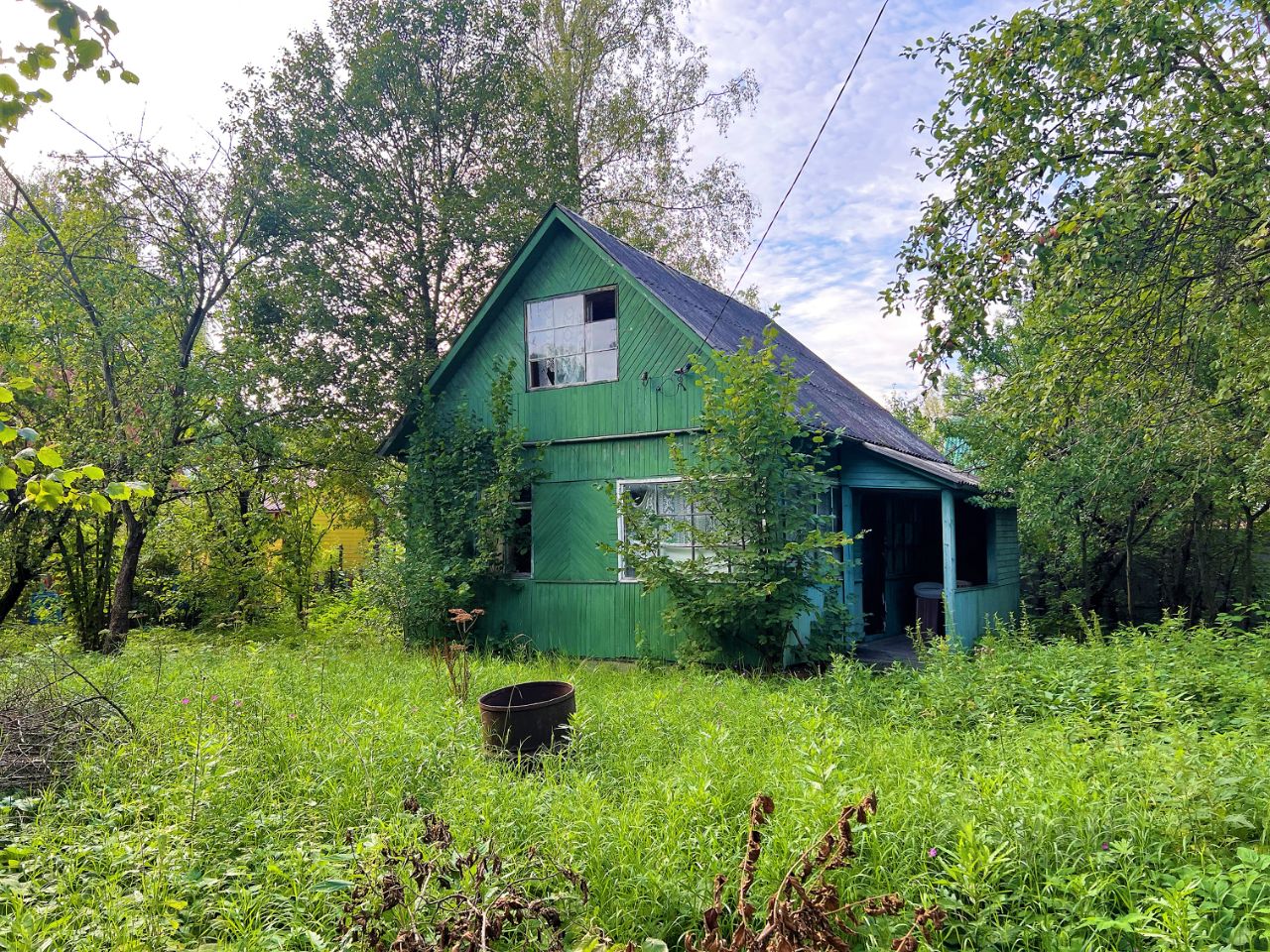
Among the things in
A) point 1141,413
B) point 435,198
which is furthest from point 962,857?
point 435,198

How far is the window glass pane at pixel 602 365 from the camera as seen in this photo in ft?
31.3

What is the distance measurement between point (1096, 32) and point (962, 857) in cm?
587

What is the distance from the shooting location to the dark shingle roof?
9.29 metres

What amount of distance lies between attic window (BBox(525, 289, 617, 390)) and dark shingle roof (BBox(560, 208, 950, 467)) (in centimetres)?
80

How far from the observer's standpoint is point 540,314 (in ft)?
33.6

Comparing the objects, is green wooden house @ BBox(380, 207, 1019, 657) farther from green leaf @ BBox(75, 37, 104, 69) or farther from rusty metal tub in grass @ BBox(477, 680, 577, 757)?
green leaf @ BBox(75, 37, 104, 69)

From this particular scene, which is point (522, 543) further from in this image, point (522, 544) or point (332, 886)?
point (332, 886)

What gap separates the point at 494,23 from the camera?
1477 cm

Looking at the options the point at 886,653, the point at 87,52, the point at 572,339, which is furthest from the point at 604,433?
the point at 87,52

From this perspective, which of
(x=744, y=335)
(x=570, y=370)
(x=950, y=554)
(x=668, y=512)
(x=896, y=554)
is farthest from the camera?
(x=896, y=554)

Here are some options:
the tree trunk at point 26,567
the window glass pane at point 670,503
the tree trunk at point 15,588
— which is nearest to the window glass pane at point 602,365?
the window glass pane at point 670,503

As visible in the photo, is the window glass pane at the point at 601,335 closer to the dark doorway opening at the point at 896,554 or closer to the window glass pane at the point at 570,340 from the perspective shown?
the window glass pane at the point at 570,340

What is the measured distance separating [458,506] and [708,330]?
452 centimetres

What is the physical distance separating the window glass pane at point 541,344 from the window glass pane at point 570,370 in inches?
9.5
